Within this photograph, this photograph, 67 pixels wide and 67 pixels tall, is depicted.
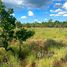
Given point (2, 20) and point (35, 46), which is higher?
point (2, 20)

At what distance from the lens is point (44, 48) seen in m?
17.6

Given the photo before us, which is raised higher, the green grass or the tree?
the tree

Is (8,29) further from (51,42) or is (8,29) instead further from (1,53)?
(51,42)

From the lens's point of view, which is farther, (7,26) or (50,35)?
(50,35)

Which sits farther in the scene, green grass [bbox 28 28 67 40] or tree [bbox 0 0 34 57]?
green grass [bbox 28 28 67 40]

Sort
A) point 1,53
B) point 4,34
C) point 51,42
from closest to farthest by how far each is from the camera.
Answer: point 1,53
point 4,34
point 51,42

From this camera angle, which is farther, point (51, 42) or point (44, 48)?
point (51, 42)

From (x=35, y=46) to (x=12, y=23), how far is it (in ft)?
8.96

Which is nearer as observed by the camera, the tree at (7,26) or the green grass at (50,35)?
the tree at (7,26)

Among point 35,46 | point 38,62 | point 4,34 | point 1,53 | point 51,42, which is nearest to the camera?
point 38,62

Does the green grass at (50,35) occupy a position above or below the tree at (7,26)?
below

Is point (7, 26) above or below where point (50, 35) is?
above

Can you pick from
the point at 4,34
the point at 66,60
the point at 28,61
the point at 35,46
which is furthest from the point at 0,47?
the point at 66,60

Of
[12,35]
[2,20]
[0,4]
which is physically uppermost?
[0,4]
